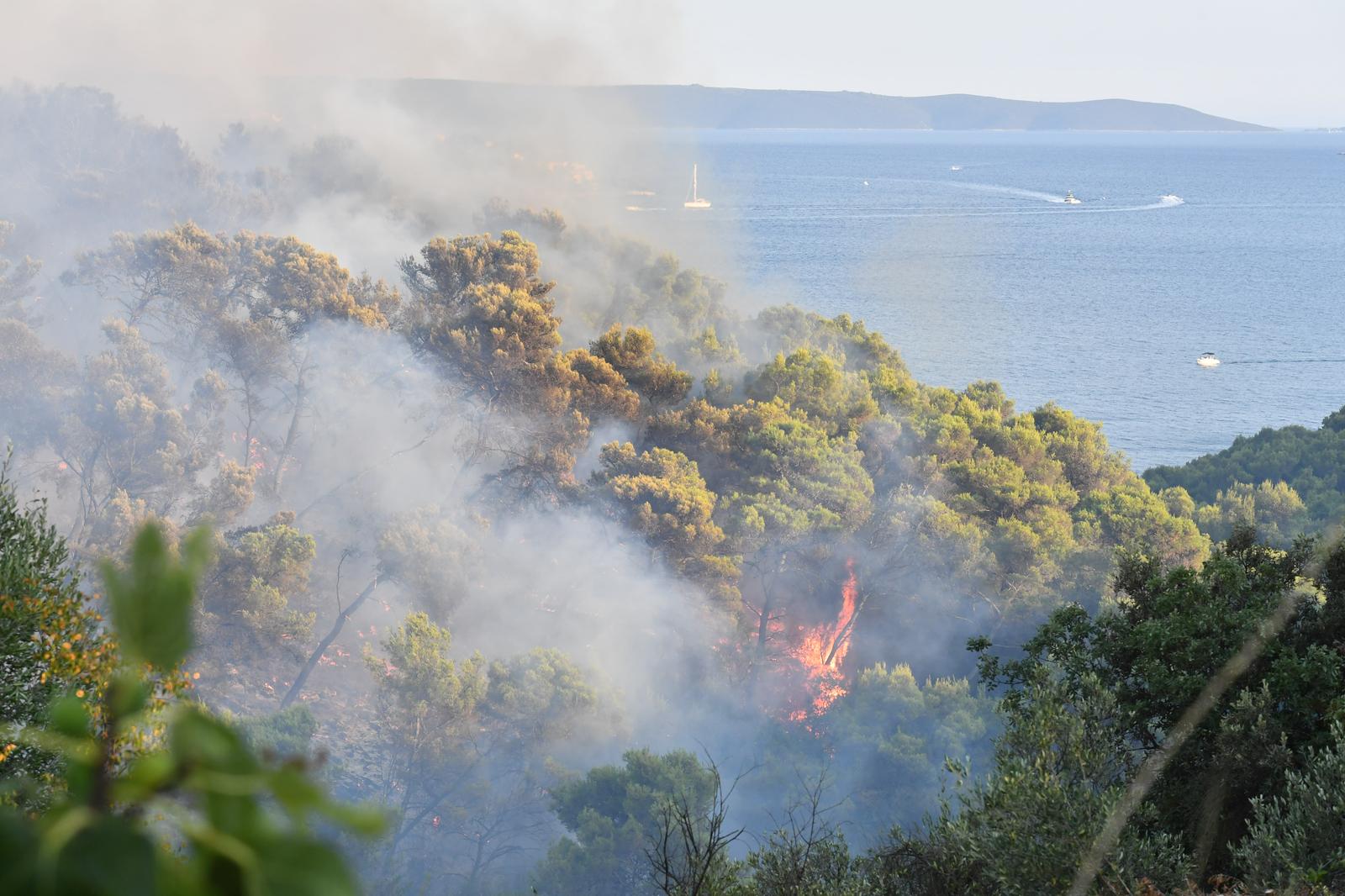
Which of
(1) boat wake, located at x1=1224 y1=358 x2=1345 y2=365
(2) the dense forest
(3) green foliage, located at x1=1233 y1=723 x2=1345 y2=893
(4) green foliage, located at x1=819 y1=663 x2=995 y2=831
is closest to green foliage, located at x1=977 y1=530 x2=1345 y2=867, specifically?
(2) the dense forest

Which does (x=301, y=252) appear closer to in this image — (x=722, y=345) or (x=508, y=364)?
(x=508, y=364)

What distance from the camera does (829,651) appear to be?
32.0m

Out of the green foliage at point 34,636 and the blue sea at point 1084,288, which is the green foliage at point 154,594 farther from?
the blue sea at point 1084,288


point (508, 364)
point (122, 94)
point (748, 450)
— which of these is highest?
point (122, 94)

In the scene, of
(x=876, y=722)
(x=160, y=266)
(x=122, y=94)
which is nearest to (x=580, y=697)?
(x=876, y=722)

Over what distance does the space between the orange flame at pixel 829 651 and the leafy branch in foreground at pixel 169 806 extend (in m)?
29.6

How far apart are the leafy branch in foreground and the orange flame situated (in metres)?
29.6

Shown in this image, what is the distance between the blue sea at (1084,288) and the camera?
7188 cm

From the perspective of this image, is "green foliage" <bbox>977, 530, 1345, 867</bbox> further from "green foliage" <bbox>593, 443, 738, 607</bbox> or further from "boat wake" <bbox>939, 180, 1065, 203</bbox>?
"boat wake" <bbox>939, 180, 1065, 203</bbox>

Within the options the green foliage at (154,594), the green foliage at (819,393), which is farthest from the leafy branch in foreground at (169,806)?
the green foliage at (819,393)

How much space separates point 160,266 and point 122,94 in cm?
3364

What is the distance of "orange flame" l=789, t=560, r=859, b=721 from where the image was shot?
29984 millimetres

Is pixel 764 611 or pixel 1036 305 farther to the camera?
pixel 1036 305

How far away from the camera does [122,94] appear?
65125 mm
